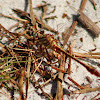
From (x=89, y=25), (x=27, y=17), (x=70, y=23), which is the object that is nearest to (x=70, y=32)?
(x=70, y=23)

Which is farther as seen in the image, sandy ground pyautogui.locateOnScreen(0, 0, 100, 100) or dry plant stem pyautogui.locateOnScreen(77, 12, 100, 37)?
dry plant stem pyautogui.locateOnScreen(77, 12, 100, 37)

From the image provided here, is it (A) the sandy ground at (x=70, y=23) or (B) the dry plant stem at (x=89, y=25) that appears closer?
(A) the sandy ground at (x=70, y=23)

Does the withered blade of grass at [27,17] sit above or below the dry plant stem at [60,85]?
above

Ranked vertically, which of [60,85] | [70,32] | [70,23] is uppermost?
[70,23]

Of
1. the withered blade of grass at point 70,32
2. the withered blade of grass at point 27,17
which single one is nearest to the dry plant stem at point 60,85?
the withered blade of grass at point 70,32

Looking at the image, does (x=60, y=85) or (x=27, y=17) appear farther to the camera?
(x=27, y=17)

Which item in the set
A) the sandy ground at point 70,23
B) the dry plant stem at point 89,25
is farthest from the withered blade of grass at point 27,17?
the dry plant stem at point 89,25

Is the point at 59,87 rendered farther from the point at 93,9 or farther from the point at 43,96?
the point at 93,9

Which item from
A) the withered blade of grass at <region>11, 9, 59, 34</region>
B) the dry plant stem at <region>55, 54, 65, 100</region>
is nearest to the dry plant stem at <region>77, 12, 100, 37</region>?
the withered blade of grass at <region>11, 9, 59, 34</region>

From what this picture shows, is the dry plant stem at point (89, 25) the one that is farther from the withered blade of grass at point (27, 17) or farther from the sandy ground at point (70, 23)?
the withered blade of grass at point (27, 17)

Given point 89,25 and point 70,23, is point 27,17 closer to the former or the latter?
point 70,23

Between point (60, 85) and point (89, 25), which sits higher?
point (89, 25)

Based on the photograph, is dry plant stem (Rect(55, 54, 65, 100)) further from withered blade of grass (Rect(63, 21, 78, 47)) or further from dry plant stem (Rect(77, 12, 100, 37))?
dry plant stem (Rect(77, 12, 100, 37))
